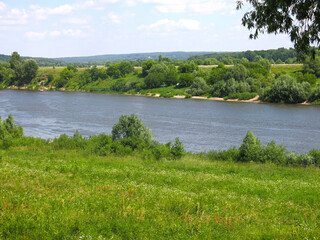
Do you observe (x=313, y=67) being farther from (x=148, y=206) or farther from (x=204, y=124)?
(x=148, y=206)

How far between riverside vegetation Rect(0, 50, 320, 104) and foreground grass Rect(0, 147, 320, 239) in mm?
52760

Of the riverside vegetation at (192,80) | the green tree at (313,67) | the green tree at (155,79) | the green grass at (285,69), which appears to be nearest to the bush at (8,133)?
the riverside vegetation at (192,80)

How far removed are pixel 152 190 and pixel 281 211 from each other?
3.76 meters

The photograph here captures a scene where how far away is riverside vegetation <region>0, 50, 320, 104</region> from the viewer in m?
74.4

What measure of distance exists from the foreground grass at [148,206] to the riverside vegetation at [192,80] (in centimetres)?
5276

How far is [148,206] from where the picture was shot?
8.52 m

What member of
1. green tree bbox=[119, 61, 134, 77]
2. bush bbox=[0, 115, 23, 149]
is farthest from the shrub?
green tree bbox=[119, 61, 134, 77]

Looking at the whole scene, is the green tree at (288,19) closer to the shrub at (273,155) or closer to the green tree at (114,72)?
the shrub at (273,155)

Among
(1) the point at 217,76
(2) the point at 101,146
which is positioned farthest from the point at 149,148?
(1) the point at 217,76

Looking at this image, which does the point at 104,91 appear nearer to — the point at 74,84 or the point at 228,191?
the point at 74,84

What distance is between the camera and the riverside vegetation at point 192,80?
7444 centimetres

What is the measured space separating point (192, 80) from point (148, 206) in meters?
90.3

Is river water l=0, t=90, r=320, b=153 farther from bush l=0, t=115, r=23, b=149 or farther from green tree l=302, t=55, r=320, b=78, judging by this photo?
green tree l=302, t=55, r=320, b=78

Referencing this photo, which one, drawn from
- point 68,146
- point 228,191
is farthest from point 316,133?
point 228,191
